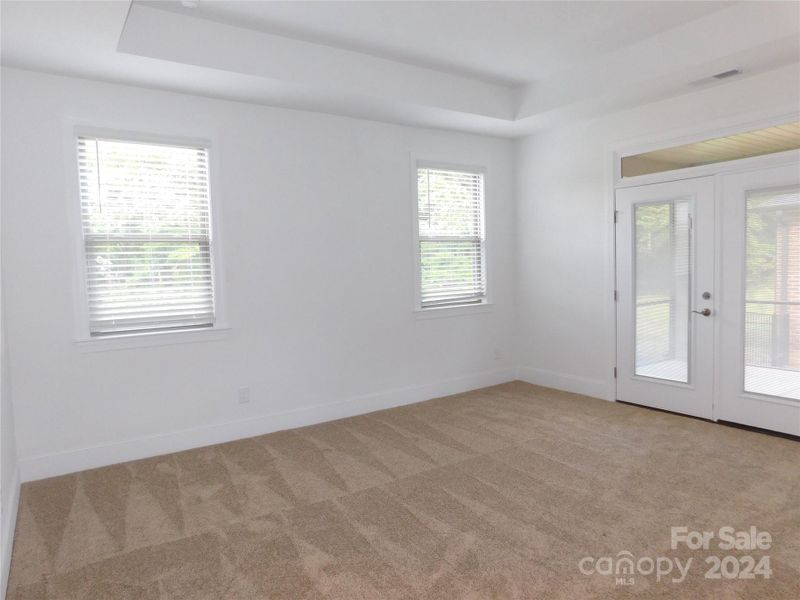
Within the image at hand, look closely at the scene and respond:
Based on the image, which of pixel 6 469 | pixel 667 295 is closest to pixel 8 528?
pixel 6 469

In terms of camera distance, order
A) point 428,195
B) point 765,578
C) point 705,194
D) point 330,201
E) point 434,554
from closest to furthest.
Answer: point 765,578, point 434,554, point 705,194, point 330,201, point 428,195

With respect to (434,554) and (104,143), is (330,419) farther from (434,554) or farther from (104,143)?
(104,143)

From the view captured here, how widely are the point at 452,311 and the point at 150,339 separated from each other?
2.87 meters

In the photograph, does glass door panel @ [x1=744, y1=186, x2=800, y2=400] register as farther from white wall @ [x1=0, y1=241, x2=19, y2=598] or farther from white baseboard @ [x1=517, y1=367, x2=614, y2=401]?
white wall @ [x1=0, y1=241, x2=19, y2=598]

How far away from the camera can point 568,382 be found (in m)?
5.48

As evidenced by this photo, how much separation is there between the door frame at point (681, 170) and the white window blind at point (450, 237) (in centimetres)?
133

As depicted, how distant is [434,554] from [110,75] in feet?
11.8

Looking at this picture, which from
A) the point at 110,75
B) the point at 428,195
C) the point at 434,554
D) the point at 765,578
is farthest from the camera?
the point at 428,195

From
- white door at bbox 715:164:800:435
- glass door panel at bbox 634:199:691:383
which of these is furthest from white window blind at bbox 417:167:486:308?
white door at bbox 715:164:800:435

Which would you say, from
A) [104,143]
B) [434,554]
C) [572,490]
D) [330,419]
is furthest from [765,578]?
[104,143]

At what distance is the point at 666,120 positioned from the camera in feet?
14.6

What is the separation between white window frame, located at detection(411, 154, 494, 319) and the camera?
519 cm

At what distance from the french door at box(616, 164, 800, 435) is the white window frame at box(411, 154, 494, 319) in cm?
136

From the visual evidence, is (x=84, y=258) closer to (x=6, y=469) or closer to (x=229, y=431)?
(x=6, y=469)
